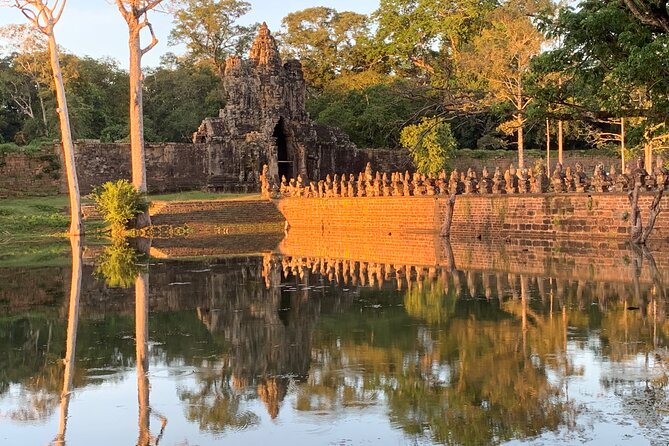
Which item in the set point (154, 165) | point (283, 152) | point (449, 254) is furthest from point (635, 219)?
point (154, 165)

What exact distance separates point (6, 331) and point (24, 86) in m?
53.0

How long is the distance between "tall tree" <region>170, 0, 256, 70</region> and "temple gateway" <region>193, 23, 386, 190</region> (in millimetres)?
21671

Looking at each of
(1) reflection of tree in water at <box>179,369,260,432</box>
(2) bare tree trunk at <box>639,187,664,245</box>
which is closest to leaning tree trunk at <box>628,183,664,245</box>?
(2) bare tree trunk at <box>639,187,664,245</box>

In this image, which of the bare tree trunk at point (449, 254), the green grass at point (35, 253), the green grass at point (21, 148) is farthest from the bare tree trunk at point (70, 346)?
the green grass at point (21, 148)

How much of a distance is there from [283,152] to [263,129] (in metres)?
2.71

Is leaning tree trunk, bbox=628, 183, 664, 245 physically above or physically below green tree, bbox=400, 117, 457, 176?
below

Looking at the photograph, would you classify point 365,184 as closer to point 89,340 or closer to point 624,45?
point 624,45

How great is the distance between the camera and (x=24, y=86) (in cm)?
6025

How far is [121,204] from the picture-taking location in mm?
32594

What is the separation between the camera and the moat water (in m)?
6.18

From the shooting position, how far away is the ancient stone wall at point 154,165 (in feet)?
157

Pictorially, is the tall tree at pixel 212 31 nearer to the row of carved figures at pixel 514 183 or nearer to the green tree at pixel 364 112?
the green tree at pixel 364 112

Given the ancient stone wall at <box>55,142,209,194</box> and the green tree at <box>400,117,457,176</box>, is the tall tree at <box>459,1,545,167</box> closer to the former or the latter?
the green tree at <box>400,117,457,176</box>

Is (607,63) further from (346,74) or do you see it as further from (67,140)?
(346,74)
